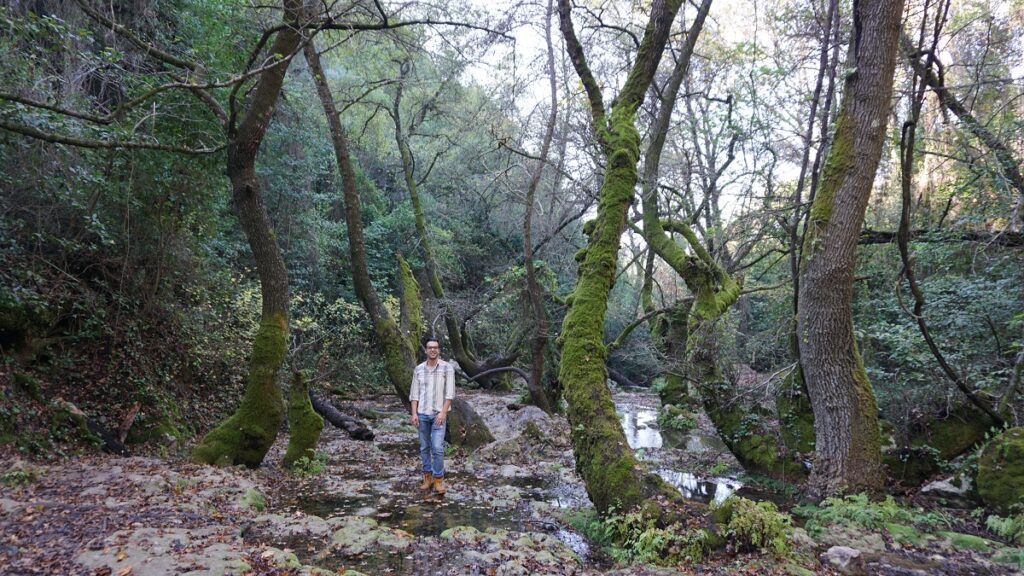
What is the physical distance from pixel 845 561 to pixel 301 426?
673cm

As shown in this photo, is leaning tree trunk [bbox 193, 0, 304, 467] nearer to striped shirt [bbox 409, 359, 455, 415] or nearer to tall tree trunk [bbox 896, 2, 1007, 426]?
striped shirt [bbox 409, 359, 455, 415]

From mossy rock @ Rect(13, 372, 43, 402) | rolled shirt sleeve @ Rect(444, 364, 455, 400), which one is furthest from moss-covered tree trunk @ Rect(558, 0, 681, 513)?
mossy rock @ Rect(13, 372, 43, 402)

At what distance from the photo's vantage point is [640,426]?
14922 millimetres

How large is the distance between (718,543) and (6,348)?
29.2 feet

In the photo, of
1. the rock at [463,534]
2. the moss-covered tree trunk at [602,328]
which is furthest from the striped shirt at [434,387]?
the rock at [463,534]

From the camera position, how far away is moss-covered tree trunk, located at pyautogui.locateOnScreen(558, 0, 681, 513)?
5.34 metres

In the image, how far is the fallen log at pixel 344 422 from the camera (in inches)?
423

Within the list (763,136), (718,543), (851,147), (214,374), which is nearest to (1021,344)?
(851,147)

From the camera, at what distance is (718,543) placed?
15.0 feet

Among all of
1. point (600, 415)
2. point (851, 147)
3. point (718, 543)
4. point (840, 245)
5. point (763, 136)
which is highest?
point (763, 136)

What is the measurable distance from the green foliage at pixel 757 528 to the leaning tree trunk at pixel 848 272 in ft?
7.83

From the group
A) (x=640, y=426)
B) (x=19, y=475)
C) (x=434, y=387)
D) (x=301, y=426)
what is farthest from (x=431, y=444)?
(x=640, y=426)

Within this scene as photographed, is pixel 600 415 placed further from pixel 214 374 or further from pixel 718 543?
pixel 214 374

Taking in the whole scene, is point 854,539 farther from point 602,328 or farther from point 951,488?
point 602,328
